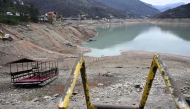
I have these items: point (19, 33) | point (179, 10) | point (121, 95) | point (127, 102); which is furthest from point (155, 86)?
point (179, 10)

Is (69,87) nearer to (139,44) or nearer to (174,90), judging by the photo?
(174,90)

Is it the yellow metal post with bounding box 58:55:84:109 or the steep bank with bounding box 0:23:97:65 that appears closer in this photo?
the yellow metal post with bounding box 58:55:84:109

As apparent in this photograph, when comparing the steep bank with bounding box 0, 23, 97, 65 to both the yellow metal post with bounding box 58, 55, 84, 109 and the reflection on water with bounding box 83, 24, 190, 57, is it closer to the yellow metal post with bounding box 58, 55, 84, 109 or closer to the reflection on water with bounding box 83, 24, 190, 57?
the reflection on water with bounding box 83, 24, 190, 57

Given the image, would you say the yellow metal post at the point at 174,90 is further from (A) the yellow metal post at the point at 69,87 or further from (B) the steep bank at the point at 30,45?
(B) the steep bank at the point at 30,45

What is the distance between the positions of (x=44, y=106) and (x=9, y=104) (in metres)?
1.90

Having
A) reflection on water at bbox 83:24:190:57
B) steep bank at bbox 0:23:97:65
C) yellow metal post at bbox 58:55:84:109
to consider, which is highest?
yellow metal post at bbox 58:55:84:109

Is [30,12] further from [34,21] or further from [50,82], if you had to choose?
[50,82]

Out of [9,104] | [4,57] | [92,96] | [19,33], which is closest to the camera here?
[9,104]

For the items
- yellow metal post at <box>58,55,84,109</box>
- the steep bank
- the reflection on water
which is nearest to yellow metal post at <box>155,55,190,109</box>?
yellow metal post at <box>58,55,84,109</box>

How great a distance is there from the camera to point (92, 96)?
10.9 metres

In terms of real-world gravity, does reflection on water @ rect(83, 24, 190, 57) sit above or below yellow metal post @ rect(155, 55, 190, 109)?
below

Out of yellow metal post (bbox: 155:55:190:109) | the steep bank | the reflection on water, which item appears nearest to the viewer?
yellow metal post (bbox: 155:55:190:109)

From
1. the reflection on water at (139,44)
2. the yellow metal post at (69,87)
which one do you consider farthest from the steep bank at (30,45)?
the yellow metal post at (69,87)

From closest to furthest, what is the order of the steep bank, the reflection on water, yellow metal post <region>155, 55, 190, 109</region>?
yellow metal post <region>155, 55, 190, 109</region>
the steep bank
the reflection on water
